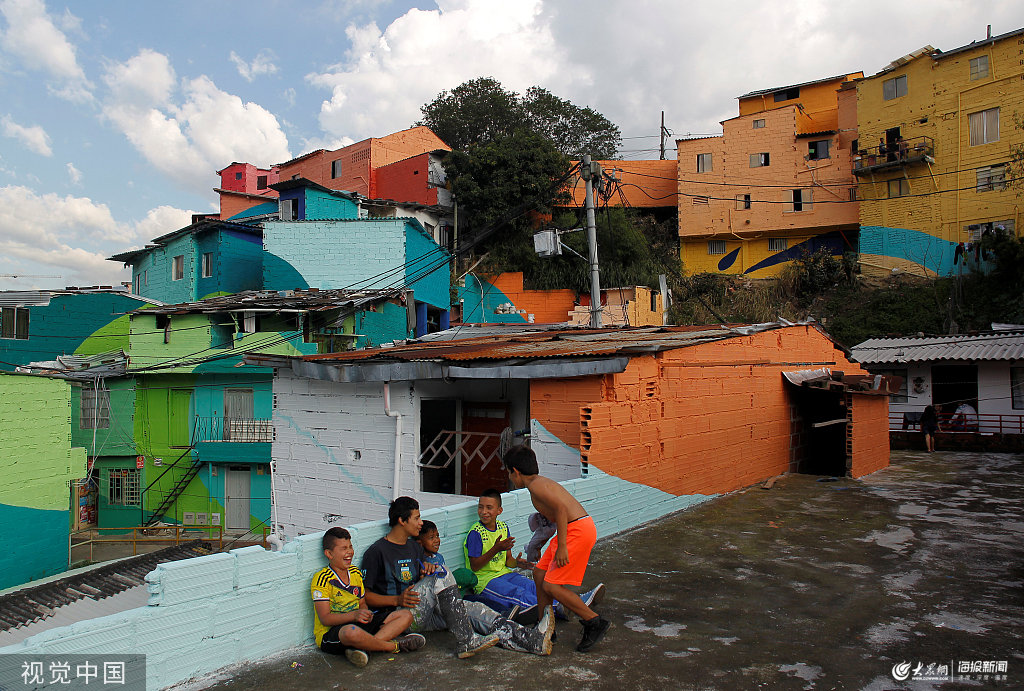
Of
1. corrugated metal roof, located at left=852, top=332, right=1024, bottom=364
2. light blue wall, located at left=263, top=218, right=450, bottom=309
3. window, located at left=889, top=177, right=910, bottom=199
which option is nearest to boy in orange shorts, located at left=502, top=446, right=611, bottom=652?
light blue wall, located at left=263, top=218, right=450, bottom=309

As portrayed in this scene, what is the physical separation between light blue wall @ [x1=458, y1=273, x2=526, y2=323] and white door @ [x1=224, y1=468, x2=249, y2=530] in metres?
11.9

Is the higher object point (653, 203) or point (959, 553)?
point (653, 203)

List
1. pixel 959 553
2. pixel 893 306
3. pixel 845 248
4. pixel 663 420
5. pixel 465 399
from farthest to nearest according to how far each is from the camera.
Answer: pixel 845 248, pixel 893 306, pixel 465 399, pixel 663 420, pixel 959 553

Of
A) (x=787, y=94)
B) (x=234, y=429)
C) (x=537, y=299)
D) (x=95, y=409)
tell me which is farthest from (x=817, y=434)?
(x=787, y=94)

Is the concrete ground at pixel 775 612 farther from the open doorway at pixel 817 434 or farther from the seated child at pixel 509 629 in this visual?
the open doorway at pixel 817 434

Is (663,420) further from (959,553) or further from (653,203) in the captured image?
(653,203)

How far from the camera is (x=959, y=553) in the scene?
23.7 feet

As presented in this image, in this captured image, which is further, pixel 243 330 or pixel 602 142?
pixel 602 142

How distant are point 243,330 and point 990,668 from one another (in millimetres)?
20733

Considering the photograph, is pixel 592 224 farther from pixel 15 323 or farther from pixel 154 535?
pixel 15 323

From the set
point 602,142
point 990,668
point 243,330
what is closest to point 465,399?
point 990,668

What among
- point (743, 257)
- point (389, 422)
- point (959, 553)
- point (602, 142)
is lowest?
point (959, 553)

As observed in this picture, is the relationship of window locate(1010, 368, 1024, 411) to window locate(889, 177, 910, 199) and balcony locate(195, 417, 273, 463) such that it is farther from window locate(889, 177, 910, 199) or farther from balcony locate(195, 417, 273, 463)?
balcony locate(195, 417, 273, 463)

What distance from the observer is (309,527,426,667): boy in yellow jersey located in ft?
14.6
